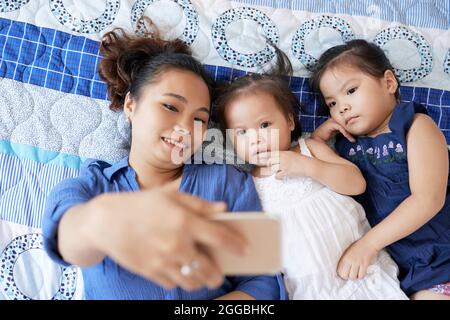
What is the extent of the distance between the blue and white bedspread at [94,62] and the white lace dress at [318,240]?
0.26 m

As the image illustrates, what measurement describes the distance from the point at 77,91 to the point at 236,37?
0.44 metres

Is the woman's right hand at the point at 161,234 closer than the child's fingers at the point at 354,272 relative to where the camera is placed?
Yes

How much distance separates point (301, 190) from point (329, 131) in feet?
0.72

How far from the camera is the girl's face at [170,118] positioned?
3.26ft

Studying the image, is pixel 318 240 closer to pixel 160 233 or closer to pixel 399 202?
pixel 399 202

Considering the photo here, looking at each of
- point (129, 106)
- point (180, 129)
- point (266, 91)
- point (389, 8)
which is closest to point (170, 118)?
point (180, 129)

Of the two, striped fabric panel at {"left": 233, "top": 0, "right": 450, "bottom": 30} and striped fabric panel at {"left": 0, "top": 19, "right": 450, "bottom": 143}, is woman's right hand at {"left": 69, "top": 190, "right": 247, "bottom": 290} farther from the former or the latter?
striped fabric panel at {"left": 233, "top": 0, "right": 450, "bottom": 30}

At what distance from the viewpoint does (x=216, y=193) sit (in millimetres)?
1035

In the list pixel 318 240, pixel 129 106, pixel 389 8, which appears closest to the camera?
pixel 318 240

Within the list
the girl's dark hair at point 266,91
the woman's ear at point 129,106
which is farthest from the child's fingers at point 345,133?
the woman's ear at point 129,106

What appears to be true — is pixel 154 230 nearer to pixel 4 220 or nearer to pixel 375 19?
pixel 4 220

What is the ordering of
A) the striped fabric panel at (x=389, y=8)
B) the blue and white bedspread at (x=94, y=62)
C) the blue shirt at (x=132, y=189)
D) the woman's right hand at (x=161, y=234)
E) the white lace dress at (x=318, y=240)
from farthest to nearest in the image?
the striped fabric panel at (x=389, y=8), the blue and white bedspread at (x=94, y=62), the white lace dress at (x=318, y=240), the blue shirt at (x=132, y=189), the woman's right hand at (x=161, y=234)

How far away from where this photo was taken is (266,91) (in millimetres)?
1114

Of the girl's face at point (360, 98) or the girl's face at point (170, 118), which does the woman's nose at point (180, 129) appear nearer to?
the girl's face at point (170, 118)
